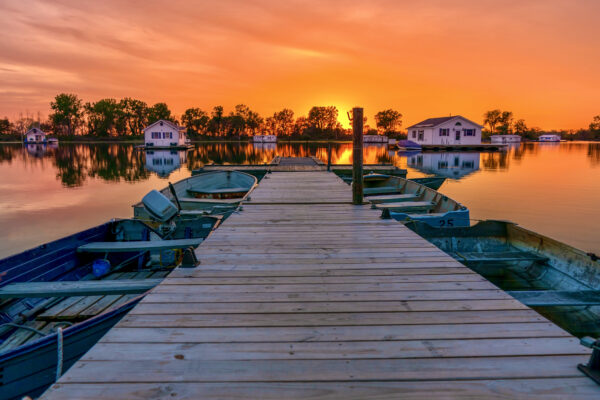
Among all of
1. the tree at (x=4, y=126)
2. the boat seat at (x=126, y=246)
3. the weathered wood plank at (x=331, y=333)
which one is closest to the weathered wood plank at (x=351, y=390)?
the weathered wood plank at (x=331, y=333)

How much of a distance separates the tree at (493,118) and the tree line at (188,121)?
106ft

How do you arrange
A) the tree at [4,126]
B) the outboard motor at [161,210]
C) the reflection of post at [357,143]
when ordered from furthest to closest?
1. the tree at [4,126]
2. the reflection of post at [357,143]
3. the outboard motor at [161,210]

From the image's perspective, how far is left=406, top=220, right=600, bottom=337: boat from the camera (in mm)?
4434

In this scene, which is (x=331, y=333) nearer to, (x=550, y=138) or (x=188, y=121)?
(x=188, y=121)

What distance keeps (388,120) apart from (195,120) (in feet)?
207

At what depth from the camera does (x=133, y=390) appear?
1.97 metres

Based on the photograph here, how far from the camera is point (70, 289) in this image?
4.11 metres

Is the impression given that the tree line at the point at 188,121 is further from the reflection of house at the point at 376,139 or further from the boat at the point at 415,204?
the boat at the point at 415,204

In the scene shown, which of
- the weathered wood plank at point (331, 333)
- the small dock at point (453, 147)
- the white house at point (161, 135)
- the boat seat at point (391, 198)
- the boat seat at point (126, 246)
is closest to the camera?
the weathered wood plank at point (331, 333)

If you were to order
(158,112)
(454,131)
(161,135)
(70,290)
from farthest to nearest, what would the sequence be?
(158,112) → (161,135) → (454,131) → (70,290)

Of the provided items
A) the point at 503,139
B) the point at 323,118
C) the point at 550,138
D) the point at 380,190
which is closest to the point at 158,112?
the point at 323,118

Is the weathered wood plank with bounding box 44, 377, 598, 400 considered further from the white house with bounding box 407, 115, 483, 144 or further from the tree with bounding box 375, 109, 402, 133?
the tree with bounding box 375, 109, 402, 133

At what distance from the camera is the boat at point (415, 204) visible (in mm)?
8828

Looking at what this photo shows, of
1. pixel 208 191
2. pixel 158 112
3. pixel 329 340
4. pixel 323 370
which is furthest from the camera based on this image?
pixel 158 112
